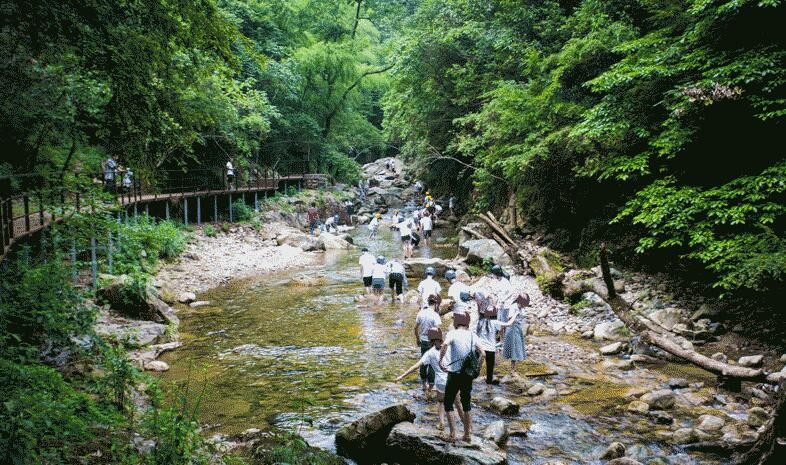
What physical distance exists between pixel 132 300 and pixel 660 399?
38.1 feet

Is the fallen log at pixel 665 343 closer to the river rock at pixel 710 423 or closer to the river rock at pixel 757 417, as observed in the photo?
the river rock at pixel 757 417

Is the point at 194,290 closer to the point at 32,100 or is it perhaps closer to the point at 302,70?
the point at 32,100

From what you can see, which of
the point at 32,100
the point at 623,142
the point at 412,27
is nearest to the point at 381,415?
the point at 32,100

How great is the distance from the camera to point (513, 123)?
17.5 meters

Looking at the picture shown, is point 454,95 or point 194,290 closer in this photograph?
point 194,290

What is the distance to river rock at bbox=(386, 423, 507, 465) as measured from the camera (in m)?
6.02

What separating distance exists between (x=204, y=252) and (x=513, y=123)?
552 inches

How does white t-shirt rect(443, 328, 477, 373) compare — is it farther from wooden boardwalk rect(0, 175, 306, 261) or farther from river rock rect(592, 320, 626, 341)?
wooden boardwalk rect(0, 175, 306, 261)

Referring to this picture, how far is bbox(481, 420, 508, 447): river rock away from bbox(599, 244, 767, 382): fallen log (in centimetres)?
406

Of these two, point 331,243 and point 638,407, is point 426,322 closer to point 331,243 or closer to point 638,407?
point 638,407

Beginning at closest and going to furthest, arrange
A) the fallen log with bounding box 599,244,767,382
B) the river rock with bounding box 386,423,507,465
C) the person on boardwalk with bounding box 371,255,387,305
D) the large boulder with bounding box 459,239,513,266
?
1. the river rock with bounding box 386,423,507,465
2. the fallen log with bounding box 599,244,767,382
3. the person on boardwalk with bounding box 371,255,387,305
4. the large boulder with bounding box 459,239,513,266

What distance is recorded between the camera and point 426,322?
29.2 feet

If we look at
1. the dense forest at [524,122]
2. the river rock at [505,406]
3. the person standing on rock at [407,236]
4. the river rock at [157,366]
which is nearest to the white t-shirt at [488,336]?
the river rock at [505,406]

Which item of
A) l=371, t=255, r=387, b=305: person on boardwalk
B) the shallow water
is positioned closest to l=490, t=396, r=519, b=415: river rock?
the shallow water
